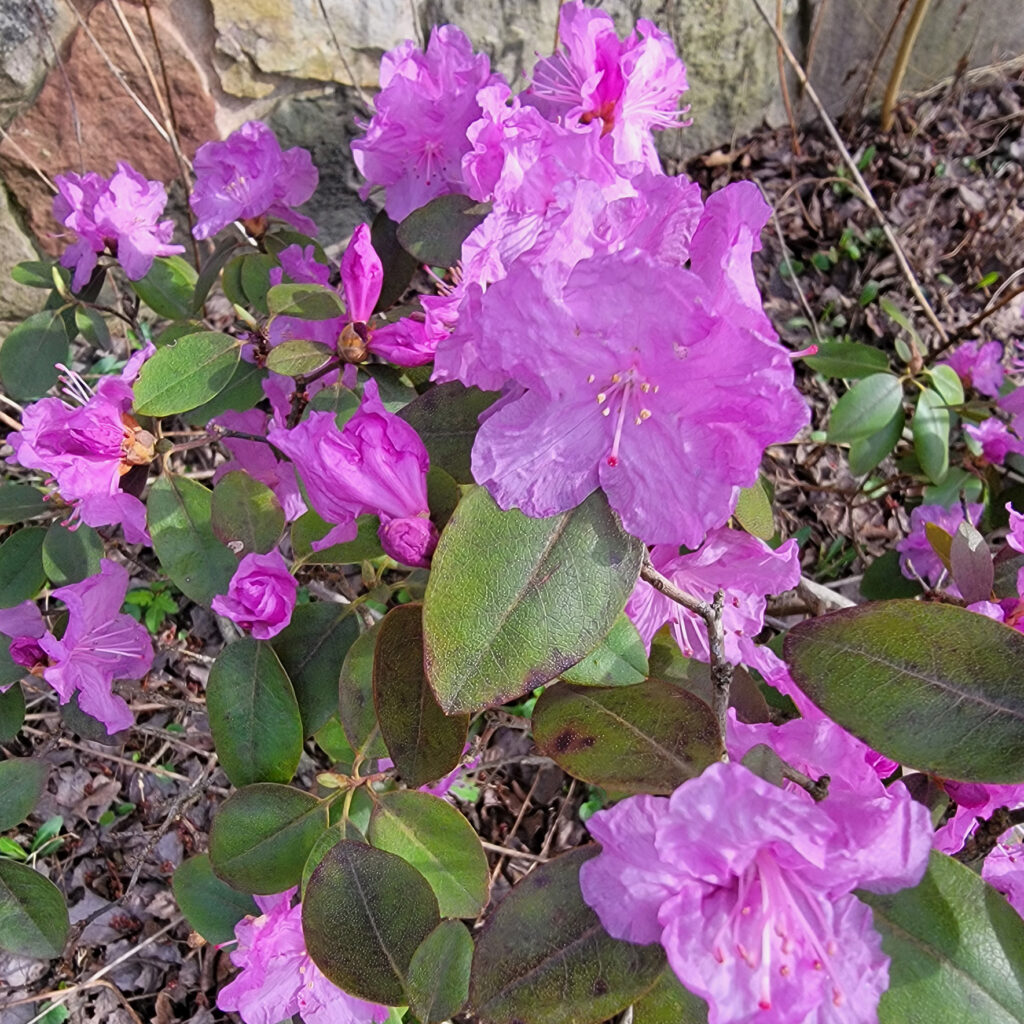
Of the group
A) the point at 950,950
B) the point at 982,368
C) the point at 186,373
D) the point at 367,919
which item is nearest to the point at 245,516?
the point at 186,373

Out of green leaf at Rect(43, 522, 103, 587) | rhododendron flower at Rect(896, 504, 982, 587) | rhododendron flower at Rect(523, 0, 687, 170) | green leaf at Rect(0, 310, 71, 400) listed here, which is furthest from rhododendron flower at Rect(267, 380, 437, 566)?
rhododendron flower at Rect(896, 504, 982, 587)

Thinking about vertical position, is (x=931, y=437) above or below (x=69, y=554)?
below

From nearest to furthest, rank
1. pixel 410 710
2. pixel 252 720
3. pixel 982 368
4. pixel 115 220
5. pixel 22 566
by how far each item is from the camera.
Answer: pixel 410 710 < pixel 252 720 < pixel 22 566 < pixel 115 220 < pixel 982 368

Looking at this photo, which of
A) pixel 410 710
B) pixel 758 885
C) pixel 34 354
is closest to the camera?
pixel 758 885

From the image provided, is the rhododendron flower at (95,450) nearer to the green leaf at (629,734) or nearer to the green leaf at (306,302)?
the green leaf at (306,302)

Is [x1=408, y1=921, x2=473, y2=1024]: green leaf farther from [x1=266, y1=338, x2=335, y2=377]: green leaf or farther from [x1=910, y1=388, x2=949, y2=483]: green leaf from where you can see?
[x1=910, y1=388, x2=949, y2=483]: green leaf

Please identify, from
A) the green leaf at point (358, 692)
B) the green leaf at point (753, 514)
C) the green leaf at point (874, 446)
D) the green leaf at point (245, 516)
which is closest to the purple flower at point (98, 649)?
the green leaf at point (245, 516)

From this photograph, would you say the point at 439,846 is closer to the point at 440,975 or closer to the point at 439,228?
the point at 440,975
